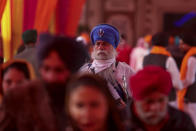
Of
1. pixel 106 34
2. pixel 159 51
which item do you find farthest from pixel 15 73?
pixel 159 51

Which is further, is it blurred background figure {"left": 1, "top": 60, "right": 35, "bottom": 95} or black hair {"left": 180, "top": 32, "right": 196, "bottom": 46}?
black hair {"left": 180, "top": 32, "right": 196, "bottom": 46}

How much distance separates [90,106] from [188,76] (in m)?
4.72

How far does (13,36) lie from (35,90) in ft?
14.6

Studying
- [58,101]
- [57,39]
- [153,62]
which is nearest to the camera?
[58,101]

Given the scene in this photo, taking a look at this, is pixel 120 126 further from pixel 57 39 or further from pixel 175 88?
pixel 175 88

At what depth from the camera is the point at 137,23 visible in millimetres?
20672

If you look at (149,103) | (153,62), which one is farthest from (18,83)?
(153,62)

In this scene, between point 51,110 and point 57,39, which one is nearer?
point 51,110

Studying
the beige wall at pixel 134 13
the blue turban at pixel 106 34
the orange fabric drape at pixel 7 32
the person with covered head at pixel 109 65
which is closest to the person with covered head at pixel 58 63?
the person with covered head at pixel 109 65

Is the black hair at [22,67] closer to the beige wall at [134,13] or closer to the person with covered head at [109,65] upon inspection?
the person with covered head at [109,65]

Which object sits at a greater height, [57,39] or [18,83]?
[57,39]

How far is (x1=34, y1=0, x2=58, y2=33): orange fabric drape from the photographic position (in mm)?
8055

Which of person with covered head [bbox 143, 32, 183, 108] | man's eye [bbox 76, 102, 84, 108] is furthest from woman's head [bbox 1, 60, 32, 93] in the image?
person with covered head [bbox 143, 32, 183, 108]

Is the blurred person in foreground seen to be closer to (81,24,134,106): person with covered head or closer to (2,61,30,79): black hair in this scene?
(2,61,30,79): black hair
